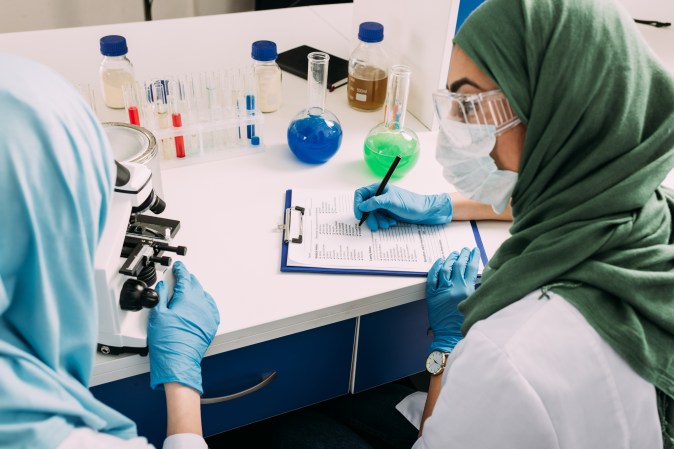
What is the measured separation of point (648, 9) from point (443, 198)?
1.55 m

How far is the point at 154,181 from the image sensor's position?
1.19 m

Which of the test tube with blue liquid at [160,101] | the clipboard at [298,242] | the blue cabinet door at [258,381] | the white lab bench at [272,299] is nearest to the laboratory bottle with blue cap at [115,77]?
the white lab bench at [272,299]

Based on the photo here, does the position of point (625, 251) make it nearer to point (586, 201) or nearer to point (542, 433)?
point (586, 201)

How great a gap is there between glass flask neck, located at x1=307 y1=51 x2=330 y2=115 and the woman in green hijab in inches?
26.3

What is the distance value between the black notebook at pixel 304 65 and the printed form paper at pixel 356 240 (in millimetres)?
601

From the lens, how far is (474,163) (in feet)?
3.35

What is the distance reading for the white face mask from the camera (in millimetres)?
980

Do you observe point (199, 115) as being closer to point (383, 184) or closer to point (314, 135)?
point (314, 135)

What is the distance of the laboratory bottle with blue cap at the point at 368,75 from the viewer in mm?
1653

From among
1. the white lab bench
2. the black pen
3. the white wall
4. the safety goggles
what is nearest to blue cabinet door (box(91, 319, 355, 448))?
the white lab bench

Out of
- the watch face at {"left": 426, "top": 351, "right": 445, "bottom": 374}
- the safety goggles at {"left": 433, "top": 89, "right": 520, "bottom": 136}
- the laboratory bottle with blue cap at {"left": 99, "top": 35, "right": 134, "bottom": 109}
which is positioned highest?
the safety goggles at {"left": 433, "top": 89, "right": 520, "bottom": 136}

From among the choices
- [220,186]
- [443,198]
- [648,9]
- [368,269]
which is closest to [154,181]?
[220,186]

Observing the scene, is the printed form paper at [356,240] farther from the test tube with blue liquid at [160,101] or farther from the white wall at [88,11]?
the white wall at [88,11]

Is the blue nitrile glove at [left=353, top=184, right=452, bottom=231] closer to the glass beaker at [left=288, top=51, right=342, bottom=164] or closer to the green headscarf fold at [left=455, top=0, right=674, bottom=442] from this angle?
the glass beaker at [left=288, top=51, right=342, bottom=164]
